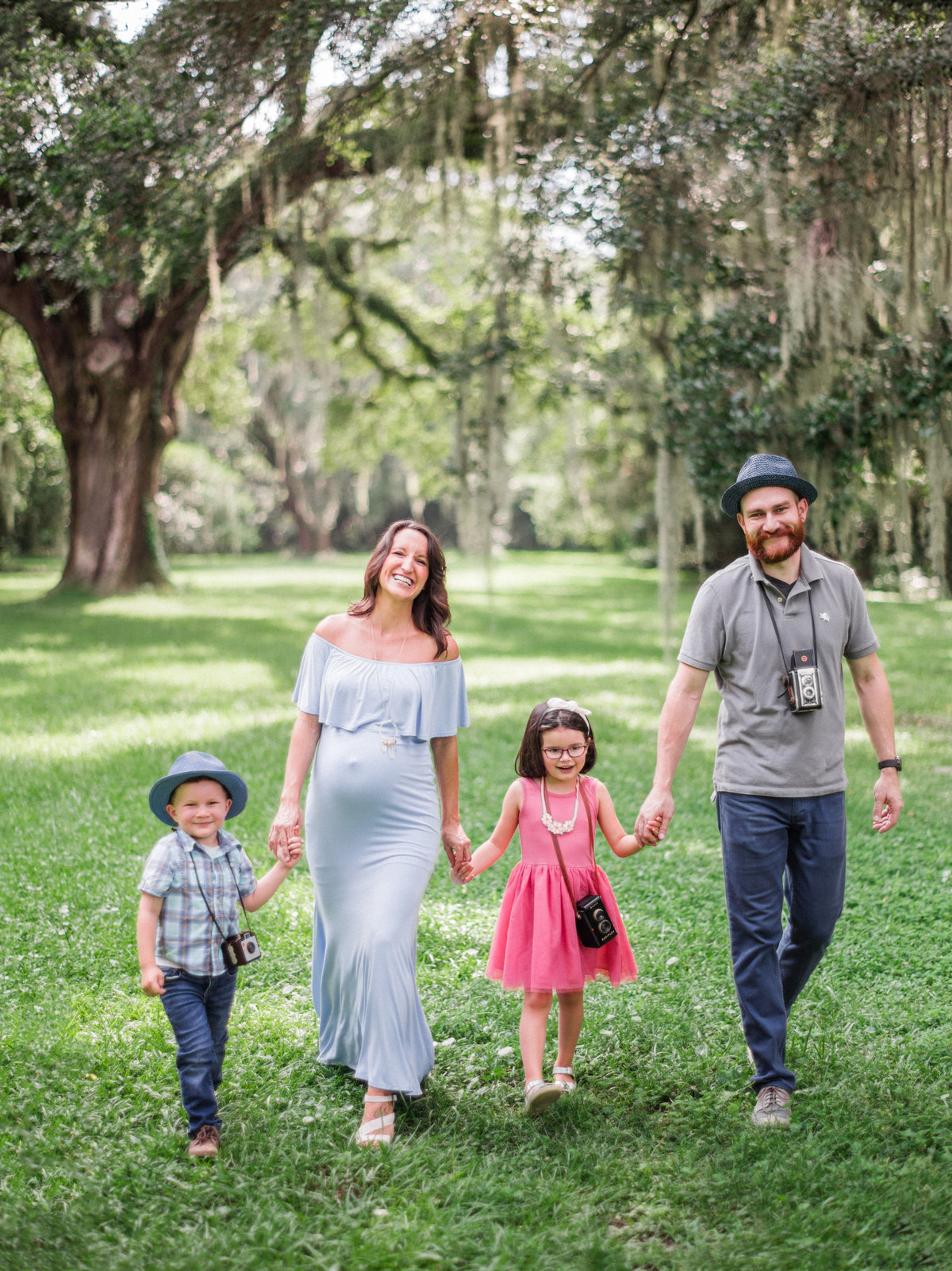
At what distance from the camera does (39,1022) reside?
12.5 ft

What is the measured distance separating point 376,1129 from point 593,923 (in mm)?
840

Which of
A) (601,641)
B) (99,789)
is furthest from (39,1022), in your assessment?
(601,641)

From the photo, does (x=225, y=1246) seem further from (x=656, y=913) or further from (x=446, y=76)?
(x=446, y=76)

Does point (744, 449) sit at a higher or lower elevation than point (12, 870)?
higher

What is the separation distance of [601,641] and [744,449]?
7.62 metres

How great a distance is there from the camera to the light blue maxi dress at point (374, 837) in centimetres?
316

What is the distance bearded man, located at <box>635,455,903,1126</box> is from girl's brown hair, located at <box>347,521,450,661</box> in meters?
0.77

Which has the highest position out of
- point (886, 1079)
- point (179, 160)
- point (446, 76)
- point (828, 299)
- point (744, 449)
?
point (446, 76)

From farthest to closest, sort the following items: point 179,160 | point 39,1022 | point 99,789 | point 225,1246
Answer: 1. point 179,160
2. point 99,789
3. point 39,1022
4. point 225,1246

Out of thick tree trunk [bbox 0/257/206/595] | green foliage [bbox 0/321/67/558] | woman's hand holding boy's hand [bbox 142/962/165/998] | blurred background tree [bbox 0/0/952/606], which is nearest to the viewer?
woman's hand holding boy's hand [bbox 142/962/165/998]

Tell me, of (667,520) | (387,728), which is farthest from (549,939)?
(667,520)

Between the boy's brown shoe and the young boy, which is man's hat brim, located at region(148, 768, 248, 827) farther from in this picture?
the boy's brown shoe

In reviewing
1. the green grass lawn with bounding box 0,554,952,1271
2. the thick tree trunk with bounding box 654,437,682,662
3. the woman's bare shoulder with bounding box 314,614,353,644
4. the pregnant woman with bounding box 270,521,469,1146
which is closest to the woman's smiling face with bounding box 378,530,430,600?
the pregnant woman with bounding box 270,521,469,1146

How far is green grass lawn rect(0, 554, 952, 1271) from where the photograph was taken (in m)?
2.68
